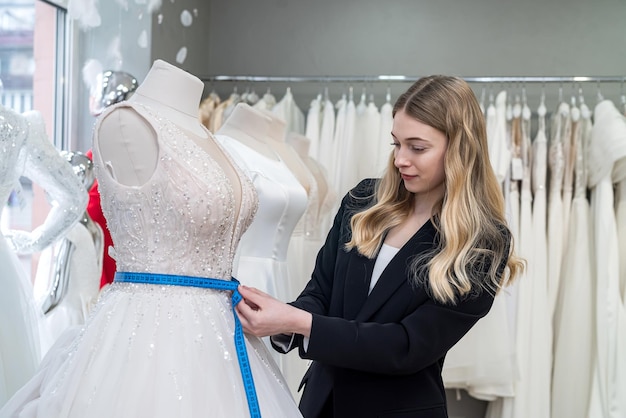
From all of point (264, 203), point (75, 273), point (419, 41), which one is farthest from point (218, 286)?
point (419, 41)

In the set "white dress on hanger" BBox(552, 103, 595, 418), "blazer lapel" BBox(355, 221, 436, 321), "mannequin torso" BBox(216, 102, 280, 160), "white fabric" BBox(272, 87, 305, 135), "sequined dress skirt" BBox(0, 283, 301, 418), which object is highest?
"white fabric" BBox(272, 87, 305, 135)

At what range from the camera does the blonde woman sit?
4.83ft

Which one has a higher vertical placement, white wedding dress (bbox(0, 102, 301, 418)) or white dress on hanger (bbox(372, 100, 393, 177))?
white dress on hanger (bbox(372, 100, 393, 177))

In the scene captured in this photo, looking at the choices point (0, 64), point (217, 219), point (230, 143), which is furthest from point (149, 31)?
point (217, 219)

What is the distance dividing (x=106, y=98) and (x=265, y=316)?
169cm

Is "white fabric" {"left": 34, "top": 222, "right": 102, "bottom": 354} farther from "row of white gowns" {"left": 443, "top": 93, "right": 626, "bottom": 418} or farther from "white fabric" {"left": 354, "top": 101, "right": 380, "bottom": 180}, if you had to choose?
"row of white gowns" {"left": 443, "top": 93, "right": 626, "bottom": 418}

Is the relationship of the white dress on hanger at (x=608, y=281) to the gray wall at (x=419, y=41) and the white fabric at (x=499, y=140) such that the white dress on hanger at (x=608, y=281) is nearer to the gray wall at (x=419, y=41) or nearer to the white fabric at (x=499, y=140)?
the white fabric at (x=499, y=140)

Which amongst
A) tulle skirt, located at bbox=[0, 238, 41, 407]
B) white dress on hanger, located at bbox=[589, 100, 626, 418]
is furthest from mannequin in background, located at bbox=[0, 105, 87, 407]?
white dress on hanger, located at bbox=[589, 100, 626, 418]

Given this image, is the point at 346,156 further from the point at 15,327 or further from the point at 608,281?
the point at 15,327

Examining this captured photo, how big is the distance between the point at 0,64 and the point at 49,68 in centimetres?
31

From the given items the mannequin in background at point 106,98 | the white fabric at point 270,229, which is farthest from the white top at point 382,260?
the mannequin in background at point 106,98

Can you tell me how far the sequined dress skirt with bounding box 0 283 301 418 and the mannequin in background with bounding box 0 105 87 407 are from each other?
2.13ft

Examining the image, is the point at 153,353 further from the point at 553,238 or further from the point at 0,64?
the point at 553,238

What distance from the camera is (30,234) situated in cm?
240
